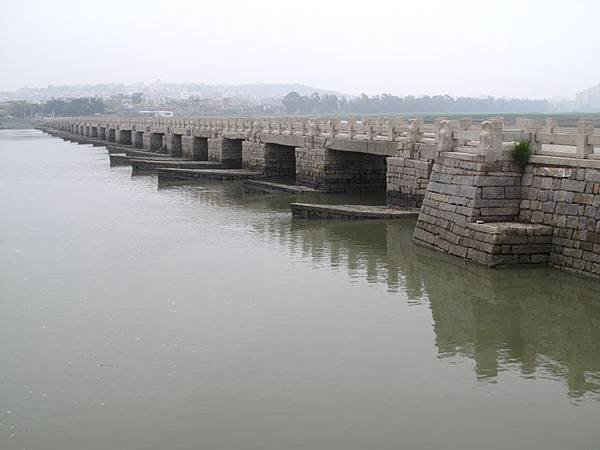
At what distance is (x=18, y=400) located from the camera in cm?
977

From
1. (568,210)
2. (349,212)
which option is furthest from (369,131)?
(568,210)

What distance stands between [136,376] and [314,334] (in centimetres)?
298

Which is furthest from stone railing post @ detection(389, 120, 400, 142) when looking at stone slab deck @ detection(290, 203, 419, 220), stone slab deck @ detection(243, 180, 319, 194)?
stone slab deck @ detection(243, 180, 319, 194)

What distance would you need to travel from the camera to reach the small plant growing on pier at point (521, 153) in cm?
1697

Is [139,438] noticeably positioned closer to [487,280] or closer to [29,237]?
[487,280]

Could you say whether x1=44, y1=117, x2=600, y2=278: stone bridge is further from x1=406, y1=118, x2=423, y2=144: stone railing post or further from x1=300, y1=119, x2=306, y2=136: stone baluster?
x1=300, y1=119, x2=306, y2=136: stone baluster

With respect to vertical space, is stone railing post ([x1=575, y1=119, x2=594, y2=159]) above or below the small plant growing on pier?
above

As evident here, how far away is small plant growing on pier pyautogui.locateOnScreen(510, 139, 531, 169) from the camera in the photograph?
668 inches

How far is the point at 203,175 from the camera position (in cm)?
3734

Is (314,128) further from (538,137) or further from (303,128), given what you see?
(538,137)

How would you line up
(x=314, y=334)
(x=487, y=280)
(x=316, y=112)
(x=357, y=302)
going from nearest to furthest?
(x=314, y=334) → (x=357, y=302) → (x=487, y=280) → (x=316, y=112)

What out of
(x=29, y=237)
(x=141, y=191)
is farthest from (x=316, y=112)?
(x=29, y=237)

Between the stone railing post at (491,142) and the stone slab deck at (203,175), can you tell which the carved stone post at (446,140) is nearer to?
the stone railing post at (491,142)

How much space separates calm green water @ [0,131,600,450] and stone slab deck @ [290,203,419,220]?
1702 mm
